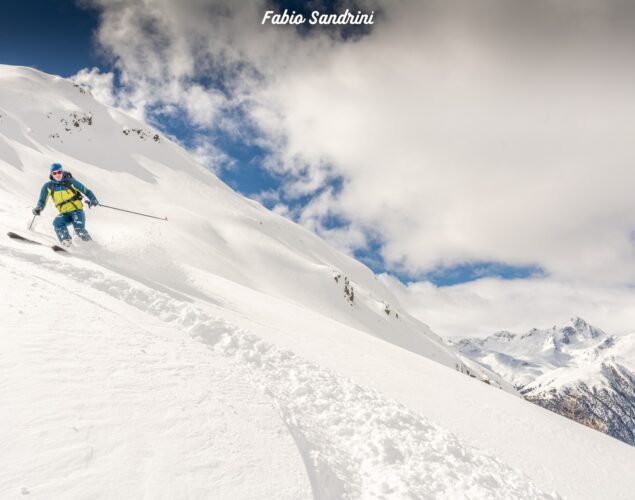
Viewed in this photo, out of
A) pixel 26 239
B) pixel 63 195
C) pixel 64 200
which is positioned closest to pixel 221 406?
pixel 26 239

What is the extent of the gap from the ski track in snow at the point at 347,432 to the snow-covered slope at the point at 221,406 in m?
0.03

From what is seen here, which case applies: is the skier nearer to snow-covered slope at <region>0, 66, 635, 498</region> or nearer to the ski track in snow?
snow-covered slope at <region>0, 66, 635, 498</region>

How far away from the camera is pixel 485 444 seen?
6746 millimetres

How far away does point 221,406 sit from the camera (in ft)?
16.7

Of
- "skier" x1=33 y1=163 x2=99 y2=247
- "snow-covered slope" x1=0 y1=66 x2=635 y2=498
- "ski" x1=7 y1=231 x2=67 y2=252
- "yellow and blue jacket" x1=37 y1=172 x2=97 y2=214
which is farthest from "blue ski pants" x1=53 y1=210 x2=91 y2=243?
"ski" x1=7 y1=231 x2=67 y2=252

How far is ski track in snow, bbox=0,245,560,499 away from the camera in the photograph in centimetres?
511

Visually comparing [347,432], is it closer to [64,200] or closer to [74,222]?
[74,222]

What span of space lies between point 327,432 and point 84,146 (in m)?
47.0

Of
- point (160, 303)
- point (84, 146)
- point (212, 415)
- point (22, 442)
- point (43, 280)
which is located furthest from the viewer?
point (84, 146)

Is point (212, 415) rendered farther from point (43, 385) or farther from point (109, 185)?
point (109, 185)

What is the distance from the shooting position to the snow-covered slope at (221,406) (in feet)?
11.8

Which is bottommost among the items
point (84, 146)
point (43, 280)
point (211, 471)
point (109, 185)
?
point (211, 471)

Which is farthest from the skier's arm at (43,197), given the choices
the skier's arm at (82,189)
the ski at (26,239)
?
the ski at (26,239)

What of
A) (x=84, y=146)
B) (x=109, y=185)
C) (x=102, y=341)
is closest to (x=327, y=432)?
(x=102, y=341)
